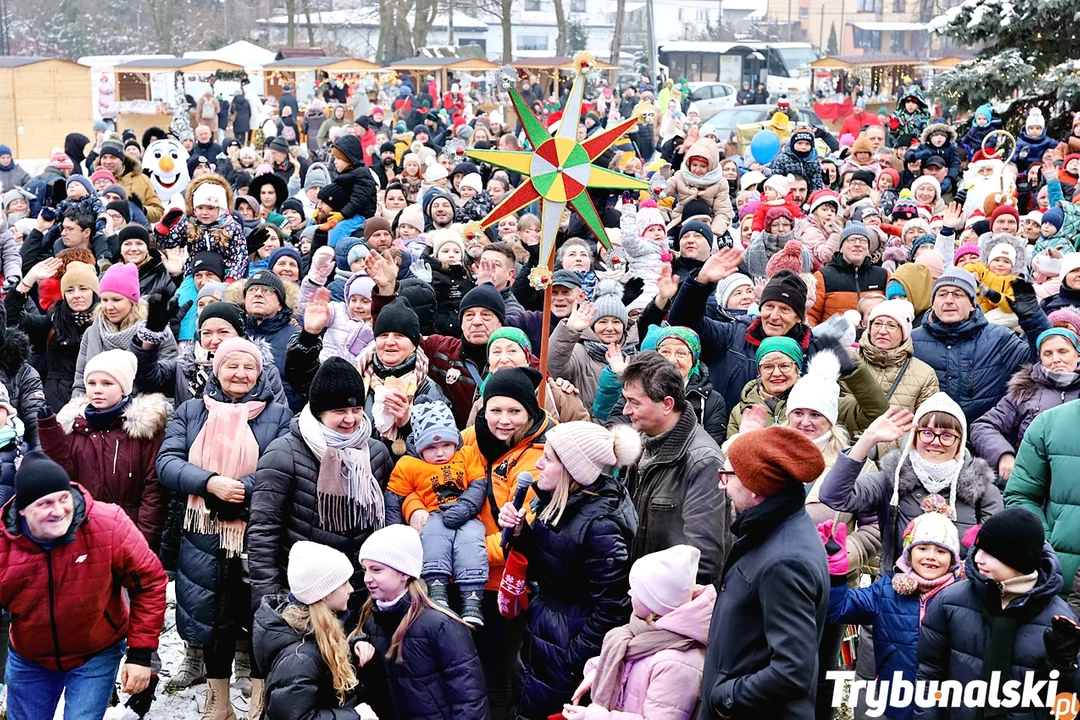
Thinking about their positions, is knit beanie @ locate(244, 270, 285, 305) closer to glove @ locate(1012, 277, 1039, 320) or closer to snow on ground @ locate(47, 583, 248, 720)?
snow on ground @ locate(47, 583, 248, 720)

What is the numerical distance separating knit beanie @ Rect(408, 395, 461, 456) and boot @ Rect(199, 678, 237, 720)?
1.34m

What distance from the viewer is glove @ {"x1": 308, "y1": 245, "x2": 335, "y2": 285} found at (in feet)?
25.9

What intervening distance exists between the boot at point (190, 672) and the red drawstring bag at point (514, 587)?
183cm

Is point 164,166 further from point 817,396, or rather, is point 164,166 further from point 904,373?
point 817,396

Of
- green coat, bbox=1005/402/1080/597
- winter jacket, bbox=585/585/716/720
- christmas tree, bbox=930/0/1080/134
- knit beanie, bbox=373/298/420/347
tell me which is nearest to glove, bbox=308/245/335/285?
knit beanie, bbox=373/298/420/347

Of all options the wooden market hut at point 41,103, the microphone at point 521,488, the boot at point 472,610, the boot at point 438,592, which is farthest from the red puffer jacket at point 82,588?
the wooden market hut at point 41,103

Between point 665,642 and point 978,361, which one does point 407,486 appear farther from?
point 978,361

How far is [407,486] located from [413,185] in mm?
9379

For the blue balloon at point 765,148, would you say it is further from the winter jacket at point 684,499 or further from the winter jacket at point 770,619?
the winter jacket at point 770,619

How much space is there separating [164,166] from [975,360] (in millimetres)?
8832

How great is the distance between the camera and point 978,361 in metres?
6.41

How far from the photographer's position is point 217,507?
5.18m

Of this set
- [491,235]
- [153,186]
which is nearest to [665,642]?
[491,235]

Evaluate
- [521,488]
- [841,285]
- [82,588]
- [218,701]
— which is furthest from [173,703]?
[841,285]
